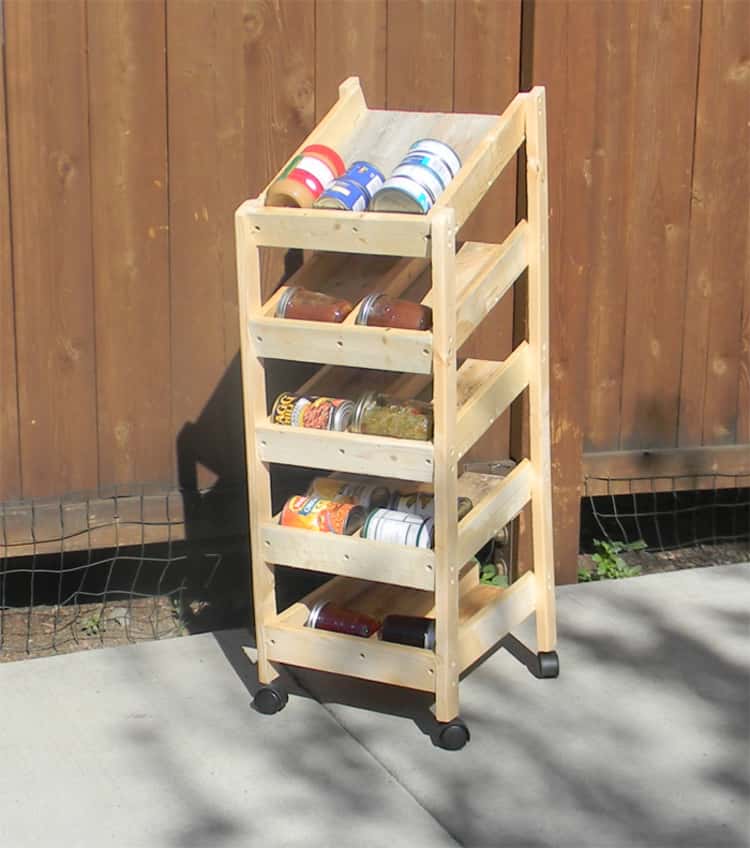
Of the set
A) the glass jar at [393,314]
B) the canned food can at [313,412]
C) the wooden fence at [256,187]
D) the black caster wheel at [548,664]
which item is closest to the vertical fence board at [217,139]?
the wooden fence at [256,187]

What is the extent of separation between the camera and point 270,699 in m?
3.55

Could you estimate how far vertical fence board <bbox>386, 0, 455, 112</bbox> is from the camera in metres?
4.12

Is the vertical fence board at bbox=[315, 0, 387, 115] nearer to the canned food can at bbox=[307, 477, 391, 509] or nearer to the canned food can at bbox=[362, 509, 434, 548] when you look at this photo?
the canned food can at bbox=[307, 477, 391, 509]

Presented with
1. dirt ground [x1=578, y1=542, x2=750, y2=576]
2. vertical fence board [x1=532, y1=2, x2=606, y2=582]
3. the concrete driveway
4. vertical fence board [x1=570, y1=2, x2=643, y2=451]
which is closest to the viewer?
the concrete driveway

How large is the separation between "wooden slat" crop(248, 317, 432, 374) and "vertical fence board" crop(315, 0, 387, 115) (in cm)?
103

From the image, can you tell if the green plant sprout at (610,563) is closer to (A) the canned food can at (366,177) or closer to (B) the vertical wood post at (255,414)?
(B) the vertical wood post at (255,414)

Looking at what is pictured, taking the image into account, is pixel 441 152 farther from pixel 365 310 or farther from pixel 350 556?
pixel 350 556

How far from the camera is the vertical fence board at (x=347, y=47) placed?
4.07m

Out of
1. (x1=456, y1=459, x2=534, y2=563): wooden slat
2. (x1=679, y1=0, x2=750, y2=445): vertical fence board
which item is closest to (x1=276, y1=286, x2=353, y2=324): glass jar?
(x1=456, y1=459, x2=534, y2=563): wooden slat

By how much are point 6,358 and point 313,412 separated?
105 cm

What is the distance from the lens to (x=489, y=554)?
4.66m

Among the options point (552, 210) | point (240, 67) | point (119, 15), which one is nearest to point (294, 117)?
point (240, 67)

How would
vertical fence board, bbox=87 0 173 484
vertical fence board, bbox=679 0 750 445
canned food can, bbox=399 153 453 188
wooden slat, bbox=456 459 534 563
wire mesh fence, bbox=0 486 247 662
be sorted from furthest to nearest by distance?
vertical fence board, bbox=679 0 750 445
wire mesh fence, bbox=0 486 247 662
vertical fence board, bbox=87 0 173 484
wooden slat, bbox=456 459 534 563
canned food can, bbox=399 153 453 188

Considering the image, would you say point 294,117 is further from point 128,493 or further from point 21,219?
point 128,493
